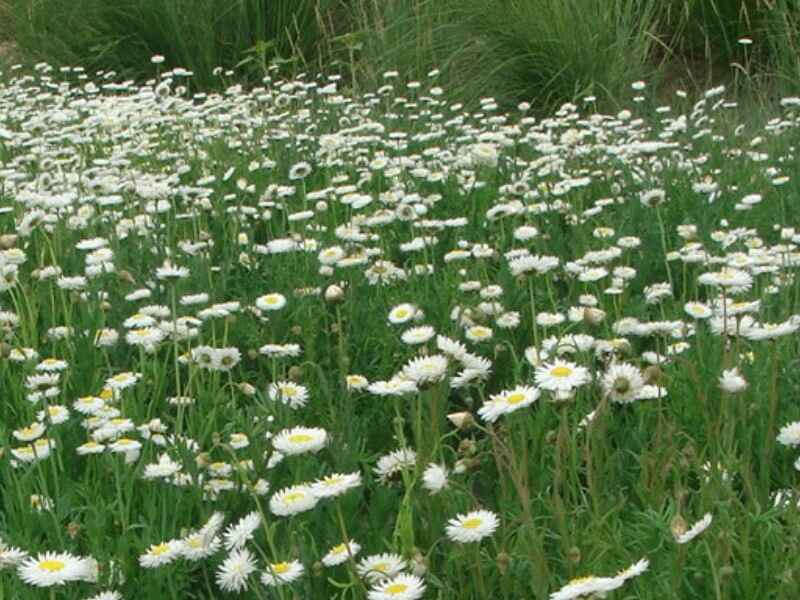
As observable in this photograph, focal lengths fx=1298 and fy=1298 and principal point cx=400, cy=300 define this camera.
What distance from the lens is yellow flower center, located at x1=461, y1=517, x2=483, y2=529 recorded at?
1.76 m

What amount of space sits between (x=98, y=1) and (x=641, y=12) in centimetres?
367

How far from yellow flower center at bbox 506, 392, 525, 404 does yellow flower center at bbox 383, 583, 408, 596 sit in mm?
377

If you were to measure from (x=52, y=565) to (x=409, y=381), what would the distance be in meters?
0.63

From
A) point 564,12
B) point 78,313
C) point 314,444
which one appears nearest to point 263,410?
point 314,444

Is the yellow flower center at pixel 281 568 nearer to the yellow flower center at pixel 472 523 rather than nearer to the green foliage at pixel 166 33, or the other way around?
the yellow flower center at pixel 472 523

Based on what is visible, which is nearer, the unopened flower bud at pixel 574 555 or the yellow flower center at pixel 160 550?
the unopened flower bud at pixel 574 555

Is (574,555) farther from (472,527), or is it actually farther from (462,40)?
(462,40)

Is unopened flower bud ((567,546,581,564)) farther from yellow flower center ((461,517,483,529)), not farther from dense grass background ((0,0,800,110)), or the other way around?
dense grass background ((0,0,800,110))

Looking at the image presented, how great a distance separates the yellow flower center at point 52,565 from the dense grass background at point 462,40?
17.2 ft

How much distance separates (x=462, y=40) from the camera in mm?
7570

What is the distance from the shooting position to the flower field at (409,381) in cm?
188

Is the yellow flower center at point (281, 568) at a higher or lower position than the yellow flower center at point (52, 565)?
lower

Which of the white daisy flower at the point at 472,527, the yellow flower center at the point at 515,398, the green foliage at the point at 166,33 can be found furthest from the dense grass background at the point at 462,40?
the white daisy flower at the point at 472,527

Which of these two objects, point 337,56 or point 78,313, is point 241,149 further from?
point 337,56
